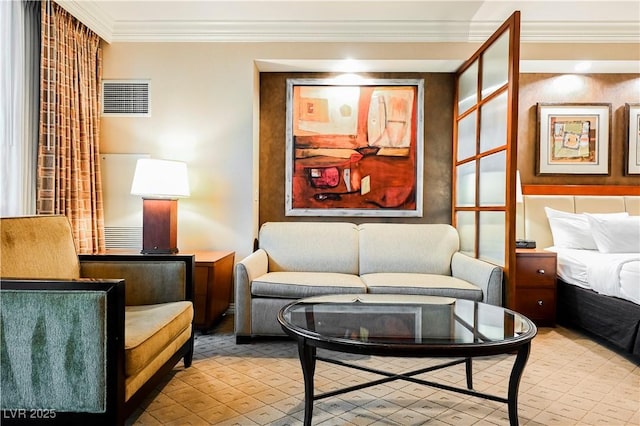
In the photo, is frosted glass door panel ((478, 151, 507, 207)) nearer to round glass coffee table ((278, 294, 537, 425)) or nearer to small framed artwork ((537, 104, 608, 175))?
round glass coffee table ((278, 294, 537, 425))

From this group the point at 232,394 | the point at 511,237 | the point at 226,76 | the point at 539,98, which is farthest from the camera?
the point at 539,98

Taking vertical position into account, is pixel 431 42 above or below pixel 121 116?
above

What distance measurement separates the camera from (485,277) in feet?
8.86

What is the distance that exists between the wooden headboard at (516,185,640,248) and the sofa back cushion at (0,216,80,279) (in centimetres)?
367

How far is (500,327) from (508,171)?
1254mm

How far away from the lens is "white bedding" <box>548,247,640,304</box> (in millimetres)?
2641

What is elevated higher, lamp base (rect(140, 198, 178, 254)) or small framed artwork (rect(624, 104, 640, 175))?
small framed artwork (rect(624, 104, 640, 175))

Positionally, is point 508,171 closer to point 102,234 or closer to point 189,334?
point 189,334

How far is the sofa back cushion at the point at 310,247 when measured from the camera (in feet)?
11.0

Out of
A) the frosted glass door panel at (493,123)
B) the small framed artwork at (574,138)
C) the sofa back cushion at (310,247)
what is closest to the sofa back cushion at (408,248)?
the sofa back cushion at (310,247)

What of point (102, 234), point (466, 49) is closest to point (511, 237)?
point (466, 49)

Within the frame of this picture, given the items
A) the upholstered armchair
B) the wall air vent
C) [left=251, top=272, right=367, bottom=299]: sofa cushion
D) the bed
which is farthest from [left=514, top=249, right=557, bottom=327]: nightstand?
the wall air vent

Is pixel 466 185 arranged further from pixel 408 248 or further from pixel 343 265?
pixel 343 265

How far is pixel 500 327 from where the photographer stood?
1773 millimetres
